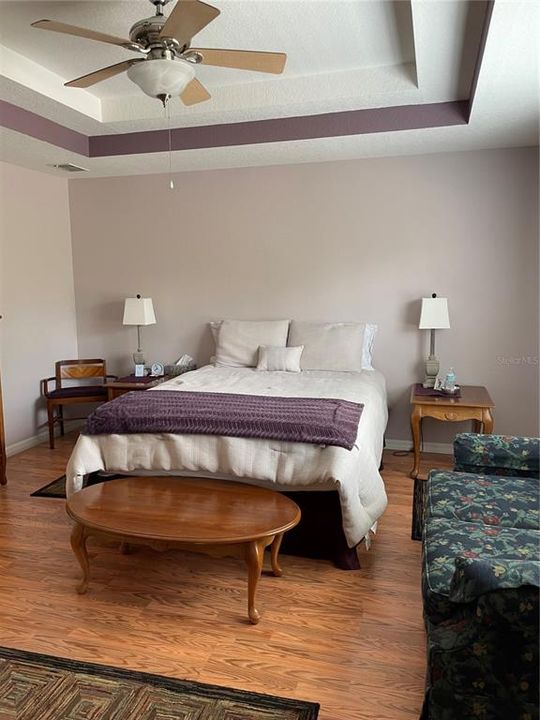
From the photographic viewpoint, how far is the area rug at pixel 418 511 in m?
3.06

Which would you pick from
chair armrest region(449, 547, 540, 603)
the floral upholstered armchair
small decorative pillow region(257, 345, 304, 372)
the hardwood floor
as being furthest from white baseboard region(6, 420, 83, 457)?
chair armrest region(449, 547, 540, 603)

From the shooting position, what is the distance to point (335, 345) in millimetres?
4254

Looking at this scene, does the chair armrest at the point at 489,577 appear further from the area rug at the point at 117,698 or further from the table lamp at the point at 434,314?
the table lamp at the point at 434,314

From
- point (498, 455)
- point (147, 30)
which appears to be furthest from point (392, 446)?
point (147, 30)

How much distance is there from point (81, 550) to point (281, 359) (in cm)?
218

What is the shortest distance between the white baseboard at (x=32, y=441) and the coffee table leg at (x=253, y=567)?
2.99 metres

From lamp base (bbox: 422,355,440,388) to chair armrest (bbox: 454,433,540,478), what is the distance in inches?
58.1

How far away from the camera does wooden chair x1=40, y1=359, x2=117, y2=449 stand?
467 centimetres

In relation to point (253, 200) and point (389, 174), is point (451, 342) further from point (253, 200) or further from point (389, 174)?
point (253, 200)

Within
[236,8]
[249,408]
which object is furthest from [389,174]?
[249,408]

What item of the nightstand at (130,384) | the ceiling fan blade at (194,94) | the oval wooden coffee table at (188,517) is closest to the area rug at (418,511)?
the oval wooden coffee table at (188,517)

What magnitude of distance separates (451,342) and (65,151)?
3238 mm

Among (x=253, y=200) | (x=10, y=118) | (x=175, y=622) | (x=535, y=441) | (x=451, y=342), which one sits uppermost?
(x=10, y=118)

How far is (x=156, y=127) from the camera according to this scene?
391 centimetres
